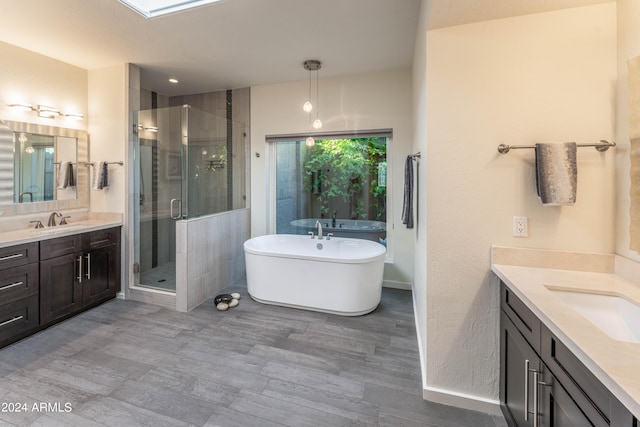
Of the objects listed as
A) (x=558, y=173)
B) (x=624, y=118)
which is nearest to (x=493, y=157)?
(x=558, y=173)

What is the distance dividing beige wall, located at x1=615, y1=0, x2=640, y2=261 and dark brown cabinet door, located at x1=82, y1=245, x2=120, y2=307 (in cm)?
450

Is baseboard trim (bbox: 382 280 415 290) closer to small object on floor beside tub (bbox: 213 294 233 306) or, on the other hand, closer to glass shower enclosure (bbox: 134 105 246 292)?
small object on floor beside tub (bbox: 213 294 233 306)

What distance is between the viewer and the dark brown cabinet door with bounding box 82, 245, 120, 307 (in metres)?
3.15

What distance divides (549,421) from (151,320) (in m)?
3.26

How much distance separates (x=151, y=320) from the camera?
3.00 meters

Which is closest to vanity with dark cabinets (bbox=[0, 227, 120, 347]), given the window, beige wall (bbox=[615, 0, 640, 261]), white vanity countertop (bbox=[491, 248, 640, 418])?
the window

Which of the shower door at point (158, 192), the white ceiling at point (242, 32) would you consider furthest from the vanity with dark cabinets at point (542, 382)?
the shower door at point (158, 192)

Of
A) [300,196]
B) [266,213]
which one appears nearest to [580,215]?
[300,196]

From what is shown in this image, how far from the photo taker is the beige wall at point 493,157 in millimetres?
1646

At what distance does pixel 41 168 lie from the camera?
10.6ft

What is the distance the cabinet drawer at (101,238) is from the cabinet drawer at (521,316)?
154 inches

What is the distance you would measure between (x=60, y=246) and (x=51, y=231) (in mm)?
174

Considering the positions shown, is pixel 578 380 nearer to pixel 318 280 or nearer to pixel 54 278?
pixel 318 280

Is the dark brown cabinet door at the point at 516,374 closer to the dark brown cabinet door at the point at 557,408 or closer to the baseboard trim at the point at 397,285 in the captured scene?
the dark brown cabinet door at the point at 557,408
